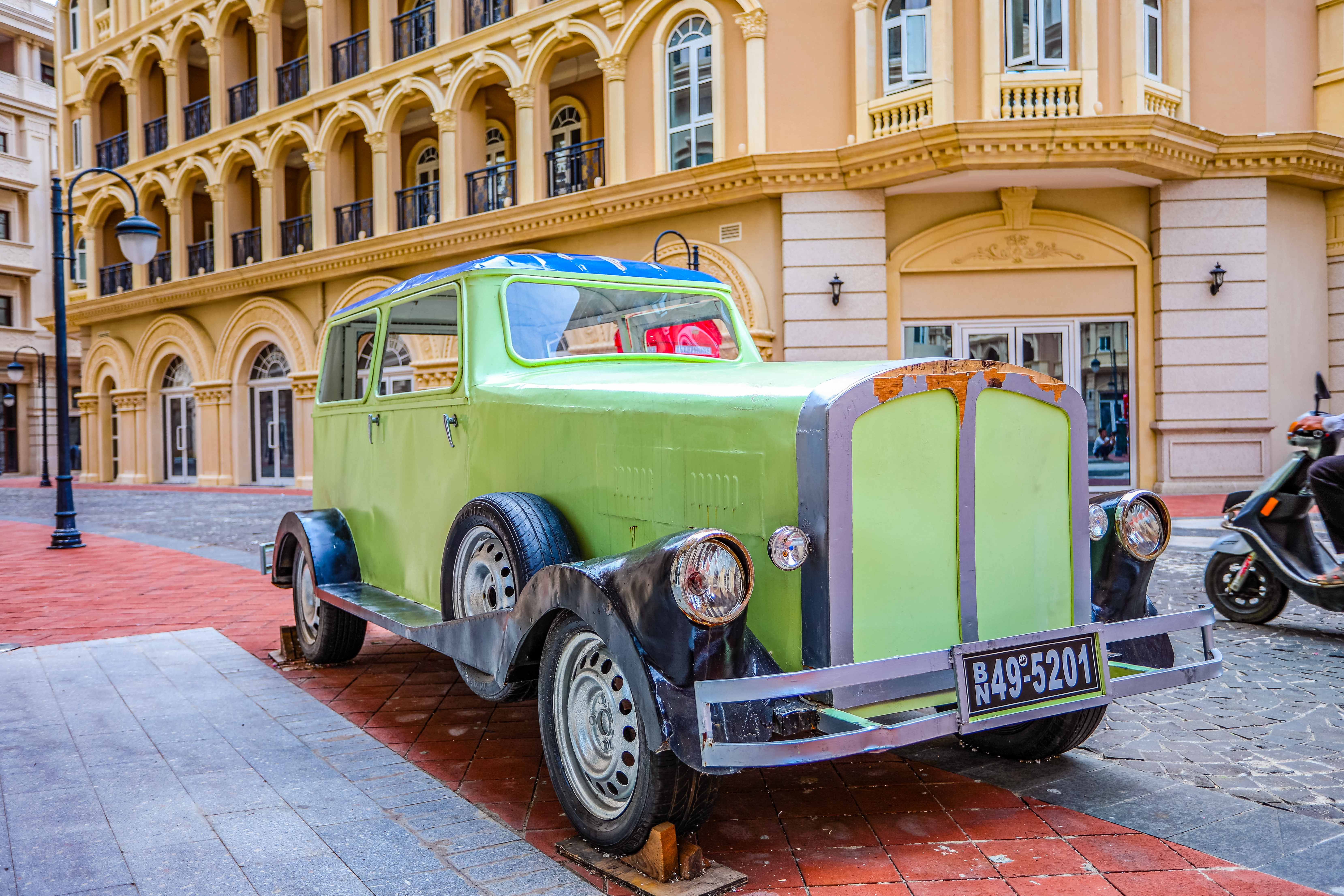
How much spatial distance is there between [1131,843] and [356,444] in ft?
13.6

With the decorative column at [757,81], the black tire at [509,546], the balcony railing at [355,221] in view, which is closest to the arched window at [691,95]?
the decorative column at [757,81]

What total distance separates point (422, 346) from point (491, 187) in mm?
14954

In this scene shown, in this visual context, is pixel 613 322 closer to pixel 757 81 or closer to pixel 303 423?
pixel 757 81

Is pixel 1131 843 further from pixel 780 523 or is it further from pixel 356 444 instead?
pixel 356 444

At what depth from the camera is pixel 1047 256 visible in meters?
14.5

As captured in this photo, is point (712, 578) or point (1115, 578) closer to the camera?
point (712, 578)

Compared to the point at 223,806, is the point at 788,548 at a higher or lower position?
higher

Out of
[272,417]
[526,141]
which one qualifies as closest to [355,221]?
[272,417]

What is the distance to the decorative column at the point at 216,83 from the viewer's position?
24172mm

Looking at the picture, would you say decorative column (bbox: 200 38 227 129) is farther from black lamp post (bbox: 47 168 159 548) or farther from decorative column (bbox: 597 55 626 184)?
decorative column (bbox: 597 55 626 184)

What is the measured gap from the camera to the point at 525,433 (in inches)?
158

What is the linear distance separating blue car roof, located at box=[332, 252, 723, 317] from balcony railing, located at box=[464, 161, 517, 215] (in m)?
14.5

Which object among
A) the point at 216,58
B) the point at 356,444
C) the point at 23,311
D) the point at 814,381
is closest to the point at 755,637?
the point at 814,381

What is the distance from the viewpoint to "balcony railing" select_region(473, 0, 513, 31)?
18812 mm
